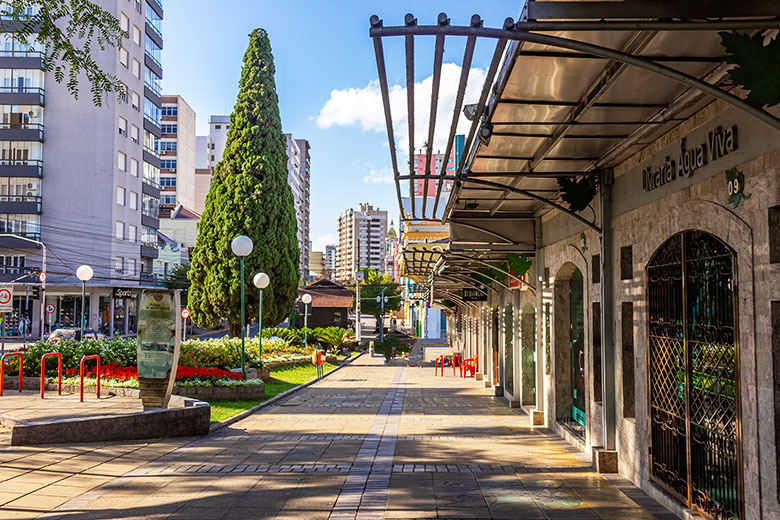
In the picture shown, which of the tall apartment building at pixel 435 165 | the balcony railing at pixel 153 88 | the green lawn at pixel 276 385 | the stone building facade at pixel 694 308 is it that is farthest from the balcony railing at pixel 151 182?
the stone building facade at pixel 694 308

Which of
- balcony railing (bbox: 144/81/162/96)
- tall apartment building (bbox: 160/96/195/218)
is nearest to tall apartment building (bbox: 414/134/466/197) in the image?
balcony railing (bbox: 144/81/162/96)

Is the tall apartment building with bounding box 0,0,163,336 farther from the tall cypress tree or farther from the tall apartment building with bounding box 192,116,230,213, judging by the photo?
the tall apartment building with bounding box 192,116,230,213

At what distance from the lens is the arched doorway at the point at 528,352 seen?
15523 mm

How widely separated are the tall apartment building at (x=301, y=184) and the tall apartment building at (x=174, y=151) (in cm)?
3244

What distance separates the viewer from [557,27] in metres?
3.65

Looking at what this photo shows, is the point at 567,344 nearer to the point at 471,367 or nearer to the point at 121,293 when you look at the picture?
the point at 471,367

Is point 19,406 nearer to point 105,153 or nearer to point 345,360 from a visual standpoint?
point 345,360

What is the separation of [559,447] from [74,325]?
4559cm

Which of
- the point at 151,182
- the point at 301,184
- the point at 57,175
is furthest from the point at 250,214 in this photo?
the point at 301,184

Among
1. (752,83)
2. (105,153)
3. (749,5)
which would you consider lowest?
(752,83)

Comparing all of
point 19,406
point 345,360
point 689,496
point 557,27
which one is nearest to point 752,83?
point 557,27

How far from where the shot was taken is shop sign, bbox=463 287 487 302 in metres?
21.3

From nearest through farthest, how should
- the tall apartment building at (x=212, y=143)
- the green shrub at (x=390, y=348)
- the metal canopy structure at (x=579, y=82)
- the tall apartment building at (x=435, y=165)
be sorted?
the metal canopy structure at (x=579, y=82) → the tall apartment building at (x=435, y=165) → the green shrub at (x=390, y=348) → the tall apartment building at (x=212, y=143)

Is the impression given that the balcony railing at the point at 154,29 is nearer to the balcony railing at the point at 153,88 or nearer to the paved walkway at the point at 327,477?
the balcony railing at the point at 153,88
